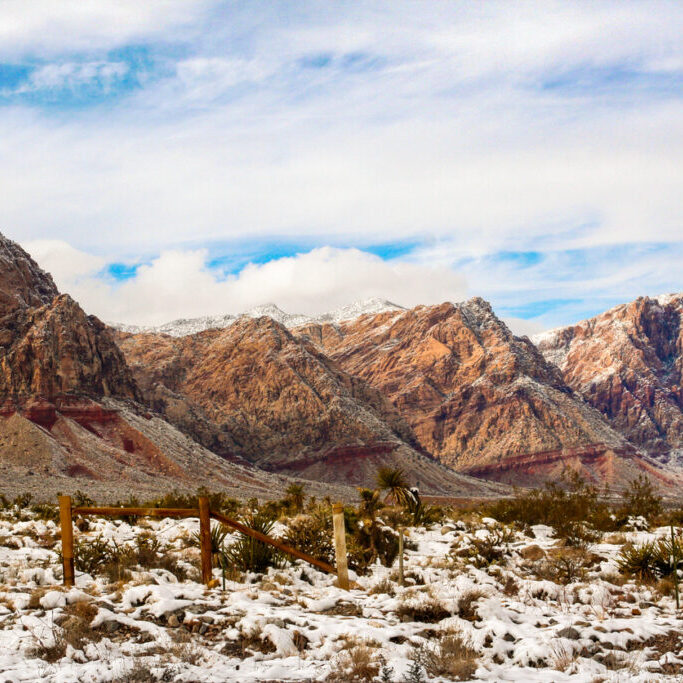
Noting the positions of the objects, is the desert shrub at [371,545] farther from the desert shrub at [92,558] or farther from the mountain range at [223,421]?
the mountain range at [223,421]

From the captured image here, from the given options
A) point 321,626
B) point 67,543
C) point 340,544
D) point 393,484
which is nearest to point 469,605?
point 321,626

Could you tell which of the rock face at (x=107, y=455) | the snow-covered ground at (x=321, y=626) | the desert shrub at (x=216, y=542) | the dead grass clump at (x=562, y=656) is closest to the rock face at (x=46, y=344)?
the rock face at (x=107, y=455)

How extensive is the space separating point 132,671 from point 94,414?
107 meters

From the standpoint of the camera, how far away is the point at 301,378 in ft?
542

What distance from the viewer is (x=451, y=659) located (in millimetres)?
9055

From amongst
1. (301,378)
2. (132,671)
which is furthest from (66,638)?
(301,378)

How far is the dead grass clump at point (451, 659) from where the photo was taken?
879 centimetres

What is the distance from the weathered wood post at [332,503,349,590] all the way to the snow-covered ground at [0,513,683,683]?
0.32m

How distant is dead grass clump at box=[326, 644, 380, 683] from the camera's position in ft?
28.3

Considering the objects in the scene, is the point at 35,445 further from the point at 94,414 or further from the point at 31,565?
the point at 31,565

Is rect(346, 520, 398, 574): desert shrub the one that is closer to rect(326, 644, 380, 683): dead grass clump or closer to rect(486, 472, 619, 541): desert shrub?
rect(326, 644, 380, 683): dead grass clump

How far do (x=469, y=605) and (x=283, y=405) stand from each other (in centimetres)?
15233

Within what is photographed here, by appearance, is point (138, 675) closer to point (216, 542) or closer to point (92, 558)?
point (216, 542)

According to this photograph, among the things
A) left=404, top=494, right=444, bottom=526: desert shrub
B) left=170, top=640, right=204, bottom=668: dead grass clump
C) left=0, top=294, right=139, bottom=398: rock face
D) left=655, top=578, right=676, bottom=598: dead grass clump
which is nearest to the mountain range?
left=0, top=294, right=139, bottom=398: rock face
